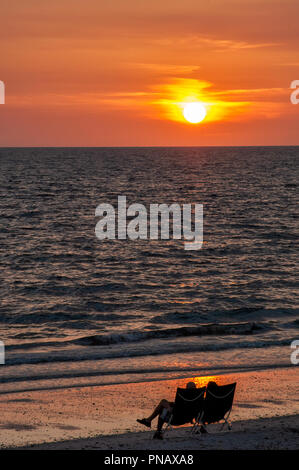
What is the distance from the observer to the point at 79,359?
19125 millimetres

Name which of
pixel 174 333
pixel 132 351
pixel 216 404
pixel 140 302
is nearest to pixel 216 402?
pixel 216 404

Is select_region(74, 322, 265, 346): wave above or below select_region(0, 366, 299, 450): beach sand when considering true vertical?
above

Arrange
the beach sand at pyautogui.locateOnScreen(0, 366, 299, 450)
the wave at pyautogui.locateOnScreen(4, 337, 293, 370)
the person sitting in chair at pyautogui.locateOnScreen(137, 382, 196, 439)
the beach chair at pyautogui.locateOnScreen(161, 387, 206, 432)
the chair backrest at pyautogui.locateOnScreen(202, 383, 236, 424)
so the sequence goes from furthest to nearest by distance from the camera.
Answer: the wave at pyautogui.locateOnScreen(4, 337, 293, 370)
the chair backrest at pyautogui.locateOnScreen(202, 383, 236, 424)
the beach chair at pyautogui.locateOnScreen(161, 387, 206, 432)
the person sitting in chair at pyautogui.locateOnScreen(137, 382, 196, 439)
the beach sand at pyautogui.locateOnScreen(0, 366, 299, 450)

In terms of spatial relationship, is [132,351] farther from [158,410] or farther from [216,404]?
[216,404]

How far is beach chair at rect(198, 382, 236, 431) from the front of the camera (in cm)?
1216

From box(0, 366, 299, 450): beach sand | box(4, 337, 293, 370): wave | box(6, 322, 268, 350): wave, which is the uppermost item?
box(6, 322, 268, 350): wave

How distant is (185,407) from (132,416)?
187 centimetres

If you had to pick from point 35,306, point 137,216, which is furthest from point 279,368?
point 137,216

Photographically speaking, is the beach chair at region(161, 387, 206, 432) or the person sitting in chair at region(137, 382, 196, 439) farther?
the beach chair at region(161, 387, 206, 432)

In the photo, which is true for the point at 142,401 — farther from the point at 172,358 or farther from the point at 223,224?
the point at 223,224

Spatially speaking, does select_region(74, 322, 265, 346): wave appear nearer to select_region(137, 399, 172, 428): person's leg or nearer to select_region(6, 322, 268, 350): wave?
select_region(6, 322, 268, 350): wave

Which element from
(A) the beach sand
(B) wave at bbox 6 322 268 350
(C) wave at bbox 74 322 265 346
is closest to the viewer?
(A) the beach sand

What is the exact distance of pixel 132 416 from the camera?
527 inches

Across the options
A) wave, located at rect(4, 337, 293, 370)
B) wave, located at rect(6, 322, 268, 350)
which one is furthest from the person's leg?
wave, located at rect(6, 322, 268, 350)
